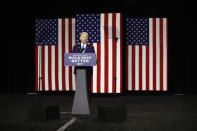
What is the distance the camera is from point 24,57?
30.8 feet

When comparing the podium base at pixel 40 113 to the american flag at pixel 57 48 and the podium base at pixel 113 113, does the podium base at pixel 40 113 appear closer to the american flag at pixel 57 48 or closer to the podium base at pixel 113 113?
the podium base at pixel 113 113

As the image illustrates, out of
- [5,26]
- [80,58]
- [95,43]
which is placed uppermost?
[5,26]

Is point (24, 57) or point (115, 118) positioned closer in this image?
point (115, 118)

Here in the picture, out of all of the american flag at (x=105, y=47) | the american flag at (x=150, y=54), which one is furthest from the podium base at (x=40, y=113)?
the american flag at (x=150, y=54)

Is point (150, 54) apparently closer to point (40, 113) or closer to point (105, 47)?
point (105, 47)

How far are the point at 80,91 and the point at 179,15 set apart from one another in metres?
4.92

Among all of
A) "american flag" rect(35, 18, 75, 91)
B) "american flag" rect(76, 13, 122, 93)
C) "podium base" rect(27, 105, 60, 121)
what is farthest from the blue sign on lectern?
"american flag" rect(35, 18, 75, 91)

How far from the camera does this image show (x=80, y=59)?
16.6 ft

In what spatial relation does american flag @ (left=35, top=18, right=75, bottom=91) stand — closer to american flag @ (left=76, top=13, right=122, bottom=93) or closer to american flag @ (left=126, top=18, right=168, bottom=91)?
american flag @ (left=76, top=13, right=122, bottom=93)

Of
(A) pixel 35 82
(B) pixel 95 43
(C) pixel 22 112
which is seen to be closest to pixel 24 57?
(A) pixel 35 82

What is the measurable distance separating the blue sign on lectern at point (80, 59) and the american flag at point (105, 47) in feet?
11.3

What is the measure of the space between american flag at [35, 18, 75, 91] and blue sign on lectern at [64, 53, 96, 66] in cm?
381

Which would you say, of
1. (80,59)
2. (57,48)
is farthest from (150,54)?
(80,59)

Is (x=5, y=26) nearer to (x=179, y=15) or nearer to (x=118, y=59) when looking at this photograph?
(x=118, y=59)
